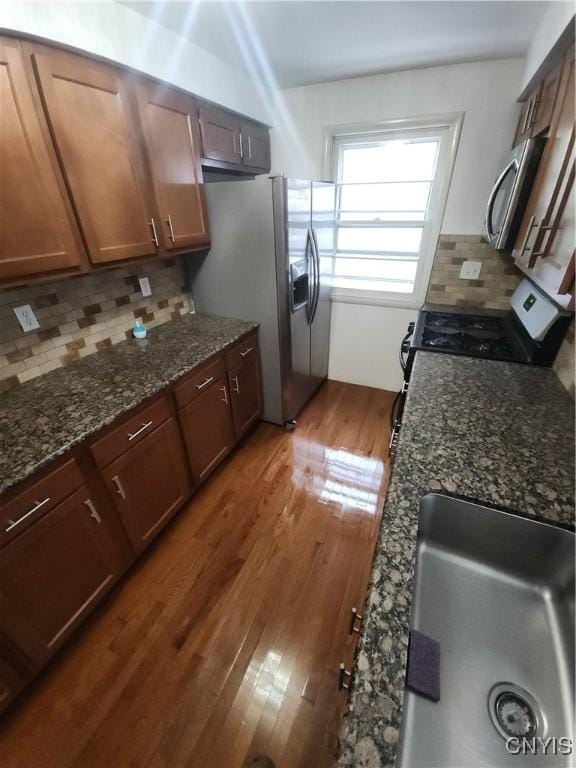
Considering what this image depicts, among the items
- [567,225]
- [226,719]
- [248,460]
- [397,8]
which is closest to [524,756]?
[226,719]

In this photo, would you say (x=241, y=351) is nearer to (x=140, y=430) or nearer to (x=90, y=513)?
(x=140, y=430)

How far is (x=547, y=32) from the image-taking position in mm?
1342

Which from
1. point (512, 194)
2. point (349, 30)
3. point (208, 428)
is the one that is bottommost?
point (208, 428)

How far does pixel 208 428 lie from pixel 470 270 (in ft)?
6.98

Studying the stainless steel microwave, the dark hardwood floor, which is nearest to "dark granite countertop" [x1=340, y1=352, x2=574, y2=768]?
the stainless steel microwave

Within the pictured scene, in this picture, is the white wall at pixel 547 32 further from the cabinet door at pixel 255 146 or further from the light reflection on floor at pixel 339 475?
the light reflection on floor at pixel 339 475

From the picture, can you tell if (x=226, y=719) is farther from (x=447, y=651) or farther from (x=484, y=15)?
(x=484, y=15)

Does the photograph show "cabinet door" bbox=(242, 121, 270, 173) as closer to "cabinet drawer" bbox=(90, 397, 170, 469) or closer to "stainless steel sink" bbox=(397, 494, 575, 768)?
"cabinet drawer" bbox=(90, 397, 170, 469)

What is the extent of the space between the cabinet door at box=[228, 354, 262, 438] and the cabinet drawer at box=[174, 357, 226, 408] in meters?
0.14

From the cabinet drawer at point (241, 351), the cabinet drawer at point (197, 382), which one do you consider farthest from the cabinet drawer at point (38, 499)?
the cabinet drawer at point (241, 351)

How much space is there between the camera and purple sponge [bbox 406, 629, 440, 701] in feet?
1.94

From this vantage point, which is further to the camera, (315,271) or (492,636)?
(315,271)

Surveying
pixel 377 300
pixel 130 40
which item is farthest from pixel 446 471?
pixel 130 40

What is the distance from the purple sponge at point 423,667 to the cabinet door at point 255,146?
8.83ft
